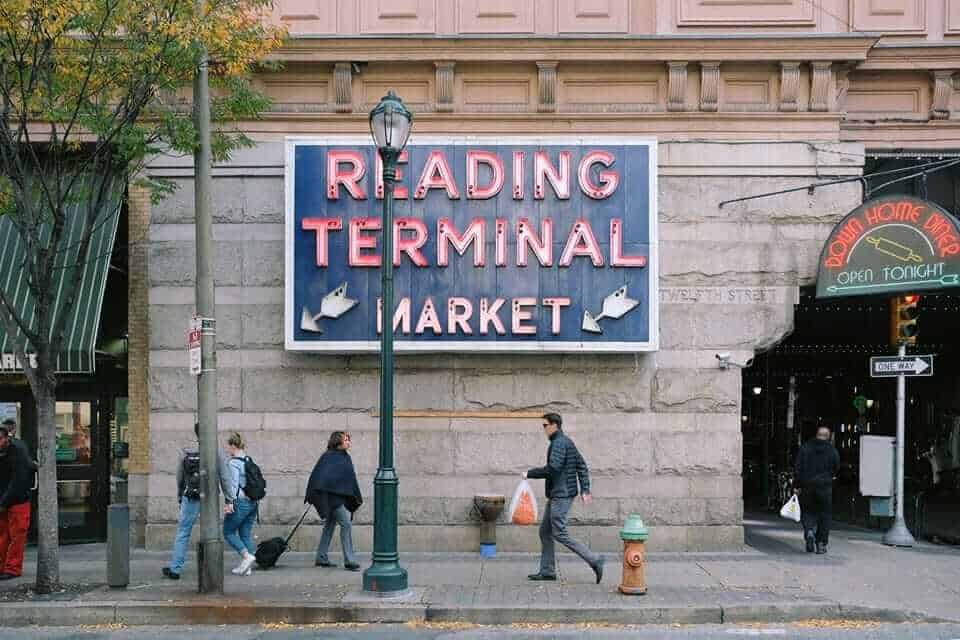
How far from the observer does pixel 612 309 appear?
13156 mm

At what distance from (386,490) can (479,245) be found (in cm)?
409

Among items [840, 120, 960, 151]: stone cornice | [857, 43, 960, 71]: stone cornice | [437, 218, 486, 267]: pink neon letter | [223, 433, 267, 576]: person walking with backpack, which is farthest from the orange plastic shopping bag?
[857, 43, 960, 71]: stone cornice

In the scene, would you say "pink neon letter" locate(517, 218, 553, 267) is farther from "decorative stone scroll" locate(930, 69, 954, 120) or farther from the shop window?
the shop window

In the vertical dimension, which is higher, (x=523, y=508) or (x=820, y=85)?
(x=820, y=85)

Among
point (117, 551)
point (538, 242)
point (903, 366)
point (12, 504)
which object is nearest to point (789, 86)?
point (538, 242)

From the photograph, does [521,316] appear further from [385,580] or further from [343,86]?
[385,580]

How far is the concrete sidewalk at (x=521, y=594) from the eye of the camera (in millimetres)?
9906

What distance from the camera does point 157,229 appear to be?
44.7ft

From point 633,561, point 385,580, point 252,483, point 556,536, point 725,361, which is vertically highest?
point 725,361

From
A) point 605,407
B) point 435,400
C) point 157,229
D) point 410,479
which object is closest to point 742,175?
point 605,407

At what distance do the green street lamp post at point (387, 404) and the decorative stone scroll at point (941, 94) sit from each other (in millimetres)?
8151

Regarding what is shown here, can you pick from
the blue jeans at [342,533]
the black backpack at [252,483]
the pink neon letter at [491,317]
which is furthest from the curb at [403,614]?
the pink neon letter at [491,317]

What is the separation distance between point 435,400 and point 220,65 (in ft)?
17.0

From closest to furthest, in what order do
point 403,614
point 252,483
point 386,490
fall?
point 403,614, point 386,490, point 252,483
